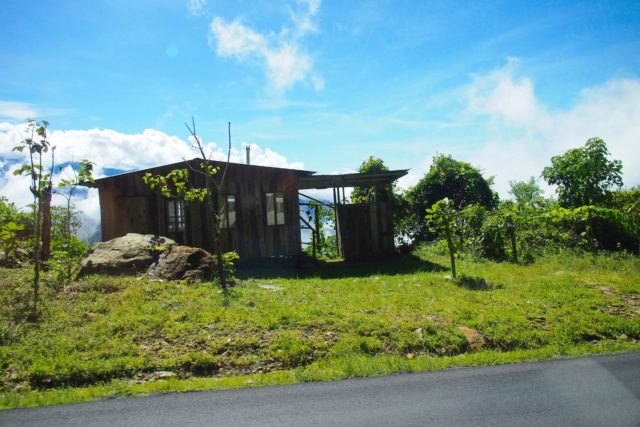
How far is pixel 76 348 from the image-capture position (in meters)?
5.92

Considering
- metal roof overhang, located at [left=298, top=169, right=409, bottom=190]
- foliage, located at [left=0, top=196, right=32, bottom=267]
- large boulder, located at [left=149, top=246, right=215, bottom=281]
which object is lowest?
large boulder, located at [left=149, top=246, right=215, bottom=281]

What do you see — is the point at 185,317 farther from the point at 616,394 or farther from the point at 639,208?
the point at 639,208

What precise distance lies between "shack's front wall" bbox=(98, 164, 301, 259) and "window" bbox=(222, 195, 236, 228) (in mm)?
154

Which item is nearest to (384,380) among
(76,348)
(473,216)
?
(76,348)

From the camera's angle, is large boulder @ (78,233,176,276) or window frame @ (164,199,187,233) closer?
large boulder @ (78,233,176,276)

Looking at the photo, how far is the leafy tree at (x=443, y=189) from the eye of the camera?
21.4 metres

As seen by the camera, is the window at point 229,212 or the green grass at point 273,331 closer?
the green grass at point 273,331

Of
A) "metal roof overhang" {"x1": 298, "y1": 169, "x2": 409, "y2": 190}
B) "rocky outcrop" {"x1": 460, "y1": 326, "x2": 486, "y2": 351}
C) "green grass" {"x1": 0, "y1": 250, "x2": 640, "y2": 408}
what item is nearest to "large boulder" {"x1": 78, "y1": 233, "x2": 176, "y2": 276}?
"green grass" {"x1": 0, "y1": 250, "x2": 640, "y2": 408}

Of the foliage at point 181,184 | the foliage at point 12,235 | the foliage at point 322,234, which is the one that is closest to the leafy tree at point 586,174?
the foliage at point 322,234

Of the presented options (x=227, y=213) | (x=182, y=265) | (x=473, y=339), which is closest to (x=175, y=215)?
(x=227, y=213)

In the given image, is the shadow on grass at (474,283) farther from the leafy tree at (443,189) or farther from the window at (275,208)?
the leafy tree at (443,189)

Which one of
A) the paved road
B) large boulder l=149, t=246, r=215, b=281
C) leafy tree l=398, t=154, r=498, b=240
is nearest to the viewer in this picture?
the paved road

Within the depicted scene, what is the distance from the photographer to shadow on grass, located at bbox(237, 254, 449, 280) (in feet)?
41.2

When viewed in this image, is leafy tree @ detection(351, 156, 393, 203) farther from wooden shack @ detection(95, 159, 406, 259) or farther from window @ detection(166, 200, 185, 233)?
window @ detection(166, 200, 185, 233)
